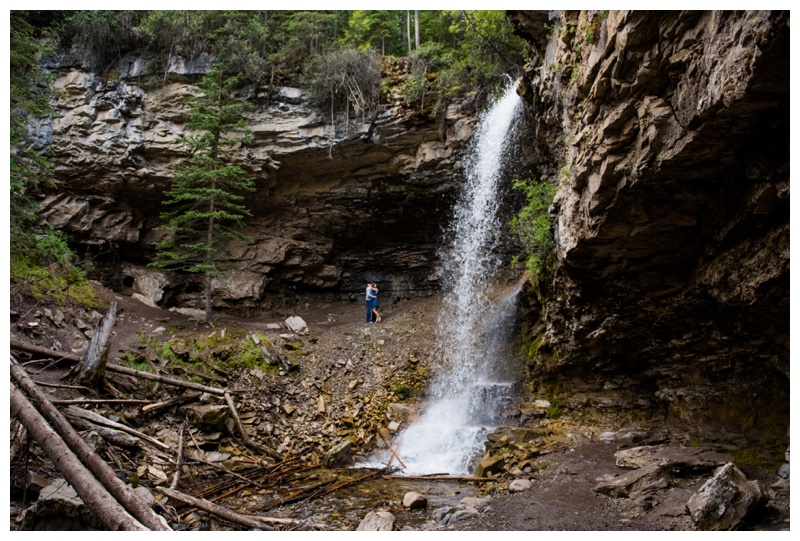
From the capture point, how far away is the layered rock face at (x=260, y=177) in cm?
1477

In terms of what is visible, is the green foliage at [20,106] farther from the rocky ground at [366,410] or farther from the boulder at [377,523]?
the boulder at [377,523]

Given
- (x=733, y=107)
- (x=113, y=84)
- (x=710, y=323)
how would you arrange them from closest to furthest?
1. (x=733, y=107)
2. (x=710, y=323)
3. (x=113, y=84)

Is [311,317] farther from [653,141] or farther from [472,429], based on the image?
[653,141]

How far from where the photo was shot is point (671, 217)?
6043mm

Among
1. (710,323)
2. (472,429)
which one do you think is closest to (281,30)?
(472,429)

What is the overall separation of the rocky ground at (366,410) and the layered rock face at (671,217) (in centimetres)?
134

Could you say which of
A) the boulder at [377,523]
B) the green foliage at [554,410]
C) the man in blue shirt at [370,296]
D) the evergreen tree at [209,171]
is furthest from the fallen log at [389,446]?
the evergreen tree at [209,171]

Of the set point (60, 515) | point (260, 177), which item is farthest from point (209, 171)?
point (60, 515)

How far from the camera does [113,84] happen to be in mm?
15094

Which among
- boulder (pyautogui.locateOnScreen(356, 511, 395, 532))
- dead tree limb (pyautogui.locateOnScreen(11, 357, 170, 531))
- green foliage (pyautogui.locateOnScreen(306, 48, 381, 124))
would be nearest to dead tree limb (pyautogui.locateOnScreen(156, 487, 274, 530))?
boulder (pyautogui.locateOnScreen(356, 511, 395, 532))

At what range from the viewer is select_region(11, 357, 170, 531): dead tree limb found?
12.2ft

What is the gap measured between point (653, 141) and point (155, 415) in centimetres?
883

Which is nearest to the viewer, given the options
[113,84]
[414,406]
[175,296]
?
[414,406]

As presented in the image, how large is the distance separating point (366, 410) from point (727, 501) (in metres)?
7.32
